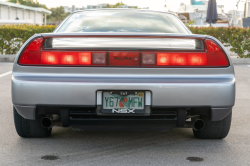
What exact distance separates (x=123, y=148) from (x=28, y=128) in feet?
3.20

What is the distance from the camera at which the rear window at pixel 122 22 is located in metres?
3.96

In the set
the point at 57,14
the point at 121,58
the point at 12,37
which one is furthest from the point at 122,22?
the point at 57,14

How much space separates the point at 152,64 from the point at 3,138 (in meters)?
1.82

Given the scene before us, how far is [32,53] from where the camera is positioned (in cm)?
315

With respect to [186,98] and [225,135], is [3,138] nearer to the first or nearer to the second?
[186,98]

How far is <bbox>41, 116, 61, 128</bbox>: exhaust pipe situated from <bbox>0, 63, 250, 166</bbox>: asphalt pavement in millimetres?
208

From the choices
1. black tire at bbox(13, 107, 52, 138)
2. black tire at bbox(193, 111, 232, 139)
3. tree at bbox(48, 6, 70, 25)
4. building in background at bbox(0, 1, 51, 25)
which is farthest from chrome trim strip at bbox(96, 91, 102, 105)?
tree at bbox(48, 6, 70, 25)

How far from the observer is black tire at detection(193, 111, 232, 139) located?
11.9 feet

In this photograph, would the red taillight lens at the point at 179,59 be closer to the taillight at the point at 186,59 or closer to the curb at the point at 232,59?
the taillight at the point at 186,59

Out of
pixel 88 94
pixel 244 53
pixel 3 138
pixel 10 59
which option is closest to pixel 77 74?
pixel 88 94

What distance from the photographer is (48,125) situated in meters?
3.53

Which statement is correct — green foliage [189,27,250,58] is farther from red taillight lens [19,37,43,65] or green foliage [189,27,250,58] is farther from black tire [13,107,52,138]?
red taillight lens [19,37,43,65]

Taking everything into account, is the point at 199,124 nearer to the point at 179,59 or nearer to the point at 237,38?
the point at 179,59

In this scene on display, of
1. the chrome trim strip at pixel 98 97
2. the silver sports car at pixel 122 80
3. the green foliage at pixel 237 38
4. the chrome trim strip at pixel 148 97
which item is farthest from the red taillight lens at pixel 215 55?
the green foliage at pixel 237 38
